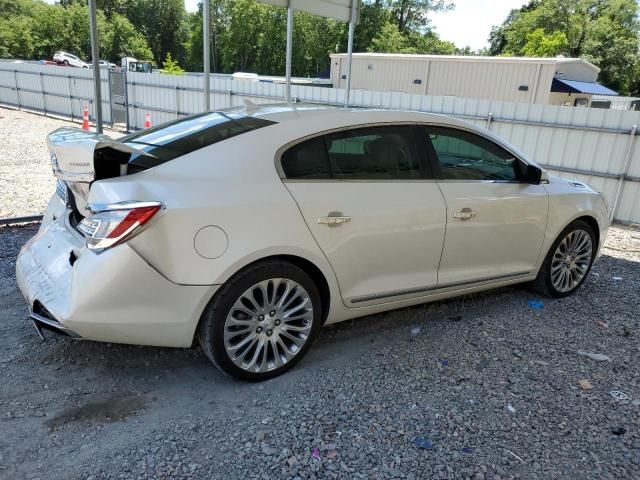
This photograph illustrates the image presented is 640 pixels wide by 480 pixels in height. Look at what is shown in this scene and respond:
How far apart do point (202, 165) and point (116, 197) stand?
490 millimetres

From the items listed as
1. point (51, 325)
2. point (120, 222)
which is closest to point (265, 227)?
point (120, 222)

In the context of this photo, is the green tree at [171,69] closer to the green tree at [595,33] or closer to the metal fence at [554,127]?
the metal fence at [554,127]

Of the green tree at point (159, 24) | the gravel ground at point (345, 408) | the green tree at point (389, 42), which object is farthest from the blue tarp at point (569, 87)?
the green tree at point (159, 24)

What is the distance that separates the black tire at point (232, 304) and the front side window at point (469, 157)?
1389 mm

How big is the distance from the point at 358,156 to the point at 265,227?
2.98 ft

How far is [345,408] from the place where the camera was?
3.02 metres

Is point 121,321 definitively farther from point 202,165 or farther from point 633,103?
point 633,103

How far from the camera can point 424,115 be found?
12.6 ft

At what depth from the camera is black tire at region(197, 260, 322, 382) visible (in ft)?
9.56

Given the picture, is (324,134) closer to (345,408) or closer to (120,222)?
(120,222)

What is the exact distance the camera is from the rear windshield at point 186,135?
3045 mm

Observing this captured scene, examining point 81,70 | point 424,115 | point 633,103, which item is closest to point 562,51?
point 633,103

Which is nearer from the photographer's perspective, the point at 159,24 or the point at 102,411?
the point at 102,411

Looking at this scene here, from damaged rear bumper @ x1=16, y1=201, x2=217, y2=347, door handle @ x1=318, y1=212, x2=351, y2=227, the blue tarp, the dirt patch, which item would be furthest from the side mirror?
the blue tarp
